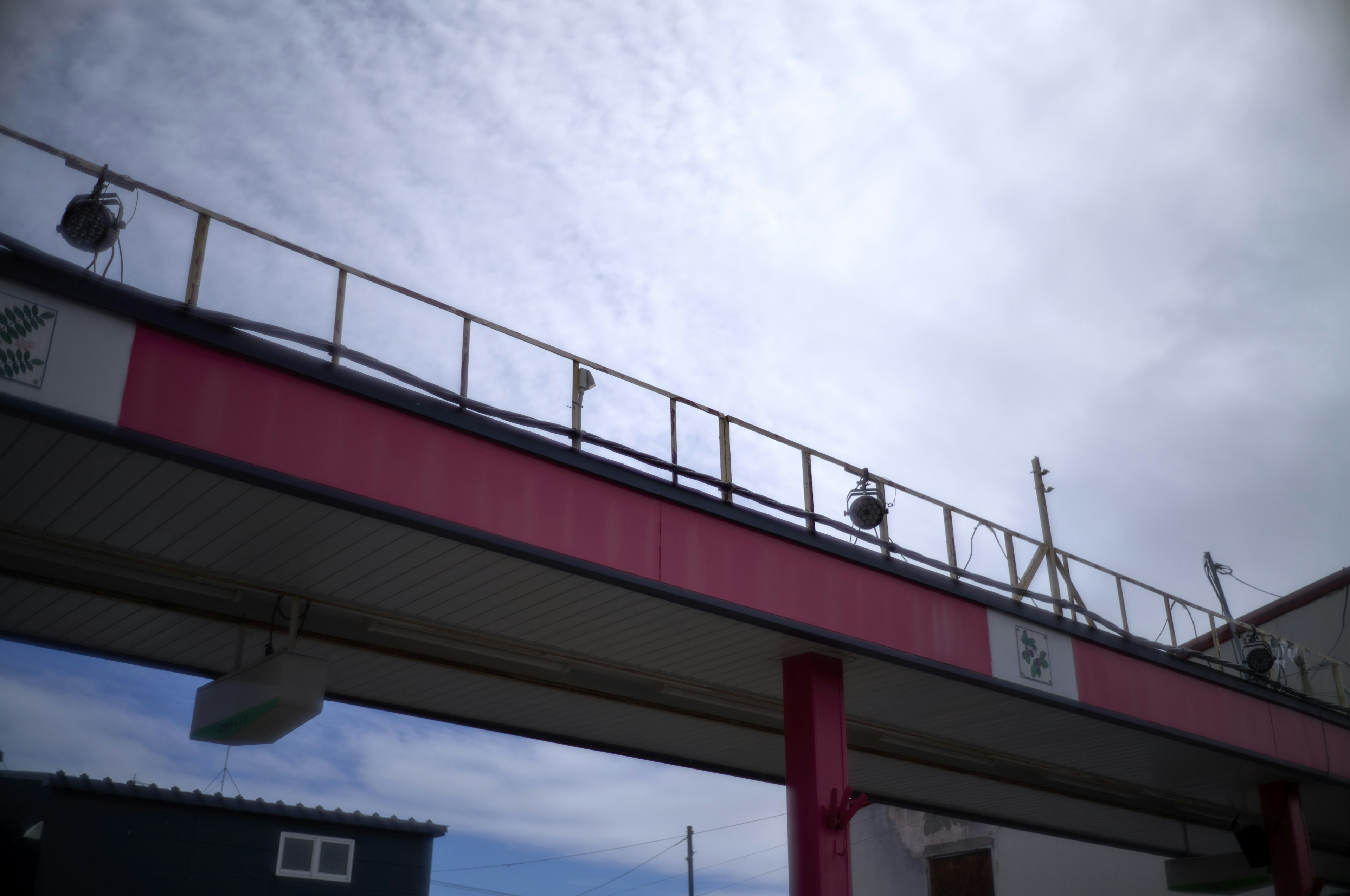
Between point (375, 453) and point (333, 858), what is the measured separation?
1070 centimetres

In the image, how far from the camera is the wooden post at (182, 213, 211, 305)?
25.5 feet

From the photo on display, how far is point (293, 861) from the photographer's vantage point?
1598 cm

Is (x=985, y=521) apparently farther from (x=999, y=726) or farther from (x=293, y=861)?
(x=293, y=861)

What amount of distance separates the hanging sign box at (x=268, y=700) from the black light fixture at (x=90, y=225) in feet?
12.6

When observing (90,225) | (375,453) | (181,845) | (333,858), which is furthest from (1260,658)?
(90,225)

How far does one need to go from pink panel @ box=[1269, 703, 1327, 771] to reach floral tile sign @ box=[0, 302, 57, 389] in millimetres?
16851

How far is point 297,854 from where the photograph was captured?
16062 millimetres

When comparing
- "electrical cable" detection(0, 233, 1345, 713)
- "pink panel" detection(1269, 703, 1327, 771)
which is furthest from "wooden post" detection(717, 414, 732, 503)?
"pink panel" detection(1269, 703, 1327, 771)

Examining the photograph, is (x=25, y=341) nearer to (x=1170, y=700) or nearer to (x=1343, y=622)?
(x=1170, y=700)

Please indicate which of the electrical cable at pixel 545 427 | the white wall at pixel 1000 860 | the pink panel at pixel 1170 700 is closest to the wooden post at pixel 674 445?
the electrical cable at pixel 545 427

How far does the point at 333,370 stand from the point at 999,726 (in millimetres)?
10045

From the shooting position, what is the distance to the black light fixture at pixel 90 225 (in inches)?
300

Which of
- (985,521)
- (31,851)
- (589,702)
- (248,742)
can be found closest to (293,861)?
(31,851)

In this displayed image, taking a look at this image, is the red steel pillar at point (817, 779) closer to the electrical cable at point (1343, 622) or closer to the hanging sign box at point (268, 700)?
the hanging sign box at point (268, 700)
